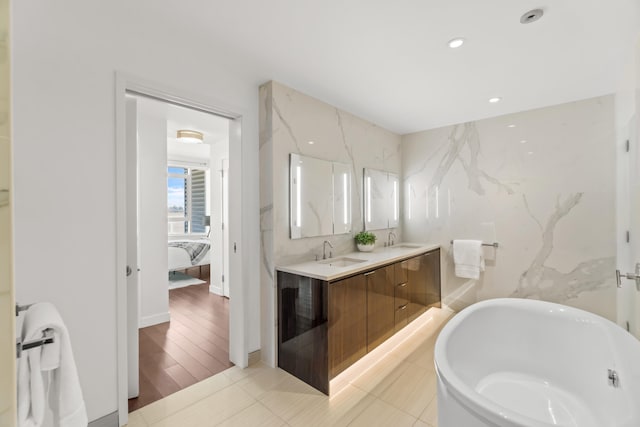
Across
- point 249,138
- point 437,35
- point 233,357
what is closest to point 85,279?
point 233,357

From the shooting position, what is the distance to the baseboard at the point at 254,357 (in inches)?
94.0

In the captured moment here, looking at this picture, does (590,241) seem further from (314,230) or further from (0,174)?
(0,174)

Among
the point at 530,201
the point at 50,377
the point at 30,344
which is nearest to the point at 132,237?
the point at 50,377

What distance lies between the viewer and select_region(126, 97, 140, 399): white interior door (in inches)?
Answer: 72.6

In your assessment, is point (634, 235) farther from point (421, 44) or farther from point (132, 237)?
point (132, 237)

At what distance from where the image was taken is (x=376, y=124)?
3.65 metres

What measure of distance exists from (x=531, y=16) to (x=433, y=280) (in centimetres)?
282

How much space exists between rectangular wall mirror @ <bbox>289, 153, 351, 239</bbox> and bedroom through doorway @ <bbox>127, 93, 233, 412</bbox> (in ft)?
2.96

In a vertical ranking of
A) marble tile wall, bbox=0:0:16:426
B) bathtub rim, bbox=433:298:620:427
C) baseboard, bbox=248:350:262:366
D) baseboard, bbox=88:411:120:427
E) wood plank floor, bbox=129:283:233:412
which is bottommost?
→ wood plank floor, bbox=129:283:233:412

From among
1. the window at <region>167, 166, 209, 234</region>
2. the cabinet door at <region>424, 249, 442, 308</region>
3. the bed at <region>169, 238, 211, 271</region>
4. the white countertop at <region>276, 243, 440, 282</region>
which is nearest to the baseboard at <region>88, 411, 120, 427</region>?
the white countertop at <region>276, 243, 440, 282</region>

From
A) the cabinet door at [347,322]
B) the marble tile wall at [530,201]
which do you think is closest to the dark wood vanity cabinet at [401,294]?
the cabinet door at [347,322]

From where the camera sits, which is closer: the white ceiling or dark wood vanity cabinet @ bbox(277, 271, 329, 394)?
the white ceiling

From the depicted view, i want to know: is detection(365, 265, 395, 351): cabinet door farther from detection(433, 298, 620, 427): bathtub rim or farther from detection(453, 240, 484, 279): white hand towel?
detection(453, 240, 484, 279): white hand towel

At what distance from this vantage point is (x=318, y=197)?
2.77 metres
